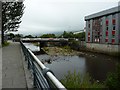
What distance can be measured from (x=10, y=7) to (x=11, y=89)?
24071 mm

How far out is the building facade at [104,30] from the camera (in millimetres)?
35188

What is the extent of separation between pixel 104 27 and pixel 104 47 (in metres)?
4.62

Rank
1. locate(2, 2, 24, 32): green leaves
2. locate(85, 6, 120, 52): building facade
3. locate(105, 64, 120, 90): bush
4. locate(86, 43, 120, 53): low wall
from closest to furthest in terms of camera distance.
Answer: locate(105, 64, 120, 90): bush, locate(2, 2, 24, 32): green leaves, locate(86, 43, 120, 53): low wall, locate(85, 6, 120, 52): building facade

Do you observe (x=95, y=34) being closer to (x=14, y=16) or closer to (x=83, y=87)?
(x=14, y=16)

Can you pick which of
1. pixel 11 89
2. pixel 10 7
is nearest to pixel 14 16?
pixel 10 7

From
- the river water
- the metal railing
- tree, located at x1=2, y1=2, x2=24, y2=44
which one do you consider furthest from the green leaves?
the metal railing

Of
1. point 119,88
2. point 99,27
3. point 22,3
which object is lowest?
point 119,88

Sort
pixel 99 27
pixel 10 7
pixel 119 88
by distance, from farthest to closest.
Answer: pixel 99 27 < pixel 10 7 < pixel 119 88

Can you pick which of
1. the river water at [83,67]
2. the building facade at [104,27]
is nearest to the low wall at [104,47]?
the building facade at [104,27]

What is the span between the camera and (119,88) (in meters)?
9.42

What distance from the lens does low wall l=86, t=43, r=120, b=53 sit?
34.0m

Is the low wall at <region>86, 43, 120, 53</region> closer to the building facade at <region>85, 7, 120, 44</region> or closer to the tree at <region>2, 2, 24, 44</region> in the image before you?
the building facade at <region>85, 7, 120, 44</region>

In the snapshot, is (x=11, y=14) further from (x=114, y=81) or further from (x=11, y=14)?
(x=114, y=81)

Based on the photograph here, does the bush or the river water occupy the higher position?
the bush
